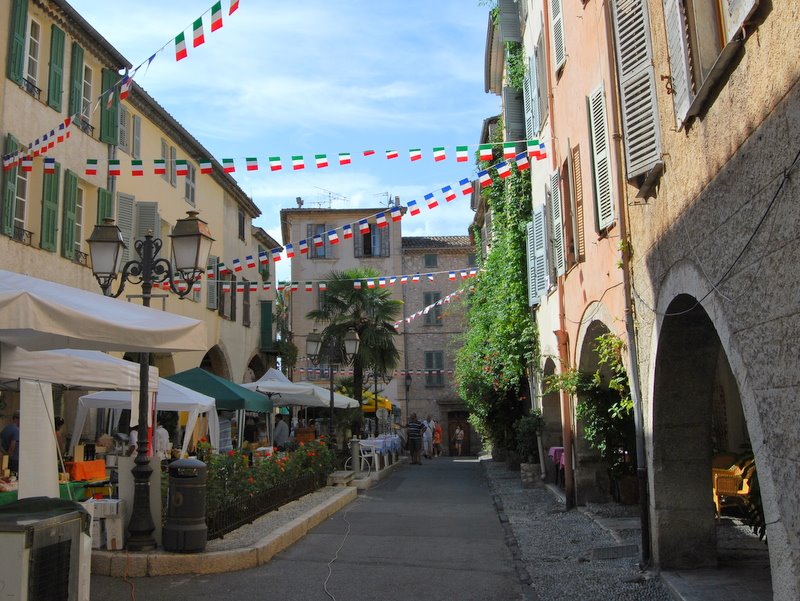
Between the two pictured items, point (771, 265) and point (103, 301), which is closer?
point (771, 265)

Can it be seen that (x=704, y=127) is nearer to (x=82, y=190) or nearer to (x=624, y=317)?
(x=624, y=317)

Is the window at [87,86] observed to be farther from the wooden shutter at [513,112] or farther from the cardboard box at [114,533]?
the cardboard box at [114,533]

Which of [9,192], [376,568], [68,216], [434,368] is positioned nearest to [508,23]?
[68,216]

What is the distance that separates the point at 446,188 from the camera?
14.2m

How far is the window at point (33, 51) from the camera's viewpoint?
1529 cm

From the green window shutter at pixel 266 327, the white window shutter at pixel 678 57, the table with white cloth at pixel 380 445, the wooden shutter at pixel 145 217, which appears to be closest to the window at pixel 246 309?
the green window shutter at pixel 266 327

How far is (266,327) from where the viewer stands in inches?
1294

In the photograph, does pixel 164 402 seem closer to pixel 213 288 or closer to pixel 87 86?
pixel 87 86

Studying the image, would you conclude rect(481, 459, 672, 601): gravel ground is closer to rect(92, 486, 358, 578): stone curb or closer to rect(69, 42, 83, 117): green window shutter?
rect(92, 486, 358, 578): stone curb

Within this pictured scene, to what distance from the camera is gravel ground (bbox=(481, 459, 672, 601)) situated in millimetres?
7168

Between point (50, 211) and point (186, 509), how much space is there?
944 centimetres

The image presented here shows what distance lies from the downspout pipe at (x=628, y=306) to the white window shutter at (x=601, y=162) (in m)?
0.44

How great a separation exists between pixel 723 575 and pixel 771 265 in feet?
12.8

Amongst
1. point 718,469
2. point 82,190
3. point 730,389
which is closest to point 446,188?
point 730,389
